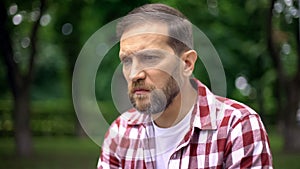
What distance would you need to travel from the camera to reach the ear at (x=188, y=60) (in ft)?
2.70

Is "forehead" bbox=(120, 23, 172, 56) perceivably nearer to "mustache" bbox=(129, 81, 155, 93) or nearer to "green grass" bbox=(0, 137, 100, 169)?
"mustache" bbox=(129, 81, 155, 93)

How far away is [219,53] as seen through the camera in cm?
411

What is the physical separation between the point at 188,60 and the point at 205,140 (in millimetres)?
143

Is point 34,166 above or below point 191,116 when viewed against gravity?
below

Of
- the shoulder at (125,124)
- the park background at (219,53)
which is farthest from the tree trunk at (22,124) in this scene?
the shoulder at (125,124)

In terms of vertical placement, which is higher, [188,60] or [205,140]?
[188,60]

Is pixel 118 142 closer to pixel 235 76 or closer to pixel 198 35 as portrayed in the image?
pixel 198 35

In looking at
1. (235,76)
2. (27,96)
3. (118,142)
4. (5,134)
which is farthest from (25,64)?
(118,142)

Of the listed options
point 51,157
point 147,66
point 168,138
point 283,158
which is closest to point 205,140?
point 168,138

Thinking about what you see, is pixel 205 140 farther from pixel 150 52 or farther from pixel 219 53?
pixel 219 53

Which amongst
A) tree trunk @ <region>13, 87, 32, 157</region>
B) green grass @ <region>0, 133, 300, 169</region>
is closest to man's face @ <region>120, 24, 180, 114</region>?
green grass @ <region>0, 133, 300, 169</region>

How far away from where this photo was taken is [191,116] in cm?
89

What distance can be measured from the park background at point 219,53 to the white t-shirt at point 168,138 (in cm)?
266

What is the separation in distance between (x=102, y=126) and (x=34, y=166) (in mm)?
3990
